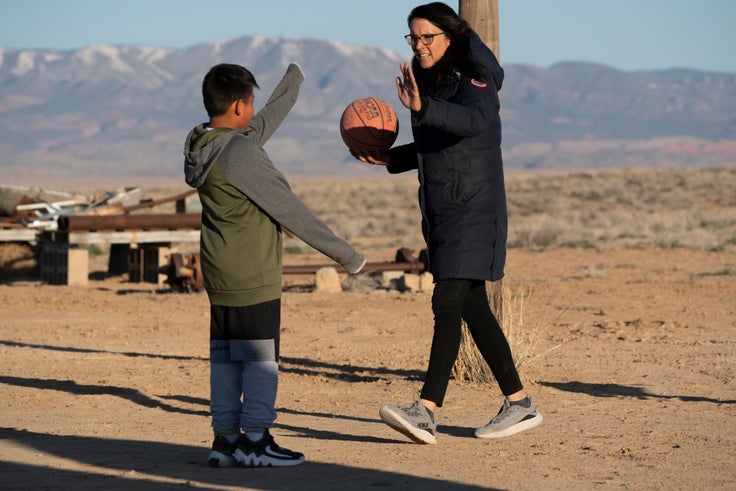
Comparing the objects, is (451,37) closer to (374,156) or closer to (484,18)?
(374,156)

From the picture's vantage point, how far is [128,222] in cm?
1595

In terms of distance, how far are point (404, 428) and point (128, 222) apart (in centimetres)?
1091

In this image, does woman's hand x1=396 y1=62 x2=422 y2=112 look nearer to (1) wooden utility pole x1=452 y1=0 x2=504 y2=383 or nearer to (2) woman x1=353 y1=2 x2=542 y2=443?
(2) woman x1=353 y1=2 x2=542 y2=443

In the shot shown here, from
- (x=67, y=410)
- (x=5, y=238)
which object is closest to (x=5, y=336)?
(x=67, y=410)

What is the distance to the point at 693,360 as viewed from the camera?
8.84 m

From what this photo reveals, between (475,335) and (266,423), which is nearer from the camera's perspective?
(266,423)

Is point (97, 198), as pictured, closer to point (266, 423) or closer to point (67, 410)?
point (67, 410)

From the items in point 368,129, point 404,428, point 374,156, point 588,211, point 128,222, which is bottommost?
point 588,211

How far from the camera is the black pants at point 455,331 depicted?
19.1ft

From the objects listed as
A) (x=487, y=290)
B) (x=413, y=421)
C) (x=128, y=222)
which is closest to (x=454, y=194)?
(x=413, y=421)

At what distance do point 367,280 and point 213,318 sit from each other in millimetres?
10586

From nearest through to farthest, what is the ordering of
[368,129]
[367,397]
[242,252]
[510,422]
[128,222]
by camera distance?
[242,252] → [510,422] → [368,129] → [367,397] → [128,222]

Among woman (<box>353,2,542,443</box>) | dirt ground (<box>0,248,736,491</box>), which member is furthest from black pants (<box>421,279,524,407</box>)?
dirt ground (<box>0,248,736,491</box>)

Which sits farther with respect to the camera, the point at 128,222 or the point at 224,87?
the point at 128,222
